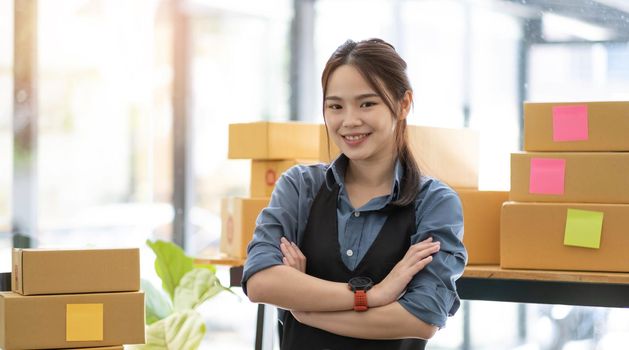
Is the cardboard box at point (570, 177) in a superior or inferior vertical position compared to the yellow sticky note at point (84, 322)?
superior

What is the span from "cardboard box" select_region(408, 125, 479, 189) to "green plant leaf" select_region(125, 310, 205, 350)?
3.07 feet

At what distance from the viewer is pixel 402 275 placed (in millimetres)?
1870

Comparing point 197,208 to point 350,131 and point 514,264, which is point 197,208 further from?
point 350,131

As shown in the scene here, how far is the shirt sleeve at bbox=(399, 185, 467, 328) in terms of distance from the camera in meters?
1.87

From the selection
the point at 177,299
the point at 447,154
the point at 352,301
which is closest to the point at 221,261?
the point at 177,299

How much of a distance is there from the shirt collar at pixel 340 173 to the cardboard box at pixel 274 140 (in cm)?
123

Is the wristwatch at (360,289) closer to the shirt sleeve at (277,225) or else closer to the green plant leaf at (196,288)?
the shirt sleeve at (277,225)

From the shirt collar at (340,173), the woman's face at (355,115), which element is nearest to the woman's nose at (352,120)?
the woman's face at (355,115)

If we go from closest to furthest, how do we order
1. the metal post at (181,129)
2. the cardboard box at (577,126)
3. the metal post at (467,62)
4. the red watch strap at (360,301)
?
the red watch strap at (360,301) → the cardboard box at (577,126) → the metal post at (467,62) → the metal post at (181,129)

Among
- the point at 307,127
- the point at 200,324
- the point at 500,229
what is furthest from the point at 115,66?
the point at 500,229

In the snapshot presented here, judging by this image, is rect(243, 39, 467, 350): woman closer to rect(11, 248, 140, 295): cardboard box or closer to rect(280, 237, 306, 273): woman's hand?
rect(280, 237, 306, 273): woman's hand

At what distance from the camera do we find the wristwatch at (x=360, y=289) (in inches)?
73.3

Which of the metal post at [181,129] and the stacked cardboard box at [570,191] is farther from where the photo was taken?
Answer: the metal post at [181,129]

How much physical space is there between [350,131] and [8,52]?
2.05 meters
